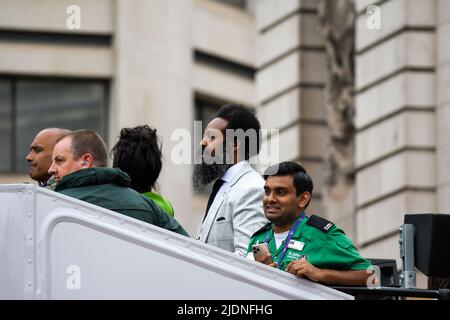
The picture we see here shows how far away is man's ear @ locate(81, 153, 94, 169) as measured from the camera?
848cm

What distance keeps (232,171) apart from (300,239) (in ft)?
4.85

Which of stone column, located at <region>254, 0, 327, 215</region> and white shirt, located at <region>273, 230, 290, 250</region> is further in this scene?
stone column, located at <region>254, 0, 327, 215</region>

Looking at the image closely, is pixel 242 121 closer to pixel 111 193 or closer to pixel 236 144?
pixel 236 144

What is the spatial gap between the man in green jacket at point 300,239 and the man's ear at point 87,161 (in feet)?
3.25

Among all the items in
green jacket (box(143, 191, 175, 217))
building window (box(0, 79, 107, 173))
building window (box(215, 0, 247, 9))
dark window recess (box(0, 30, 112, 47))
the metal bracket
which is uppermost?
building window (box(215, 0, 247, 9))

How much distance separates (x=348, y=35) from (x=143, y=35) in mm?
5579

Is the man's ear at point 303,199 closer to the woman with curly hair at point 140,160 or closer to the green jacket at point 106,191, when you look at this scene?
the green jacket at point 106,191

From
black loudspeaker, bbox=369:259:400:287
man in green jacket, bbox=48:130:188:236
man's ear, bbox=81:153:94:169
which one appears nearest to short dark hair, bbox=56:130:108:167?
man's ear, bbox=81:153:94:169

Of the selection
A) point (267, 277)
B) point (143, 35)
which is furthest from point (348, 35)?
point (267, 277)

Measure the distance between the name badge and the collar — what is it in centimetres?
142

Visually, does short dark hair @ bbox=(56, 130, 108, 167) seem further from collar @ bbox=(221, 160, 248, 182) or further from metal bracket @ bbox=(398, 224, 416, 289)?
metal bracket @ bbox=(398, 224, 416, 289)

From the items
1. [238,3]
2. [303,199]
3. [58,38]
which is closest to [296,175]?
[303,199]

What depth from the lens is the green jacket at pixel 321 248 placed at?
299 inches

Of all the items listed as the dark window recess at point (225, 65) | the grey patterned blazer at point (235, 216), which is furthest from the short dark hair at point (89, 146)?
the dark window recess at point (225, 65)
